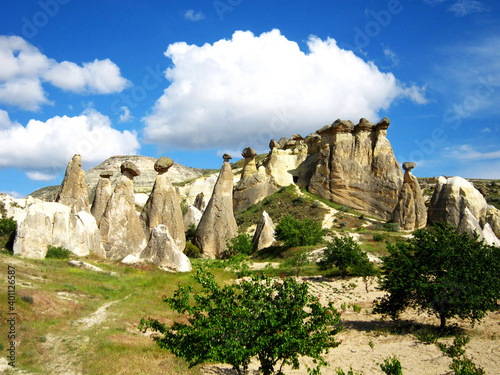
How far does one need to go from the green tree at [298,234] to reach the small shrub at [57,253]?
10.6 m

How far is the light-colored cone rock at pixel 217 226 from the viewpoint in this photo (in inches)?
929

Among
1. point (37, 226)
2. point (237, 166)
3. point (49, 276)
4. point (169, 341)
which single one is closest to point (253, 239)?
point (37, 226)

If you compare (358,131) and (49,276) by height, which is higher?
(358,131)

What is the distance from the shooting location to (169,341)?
5984 mm

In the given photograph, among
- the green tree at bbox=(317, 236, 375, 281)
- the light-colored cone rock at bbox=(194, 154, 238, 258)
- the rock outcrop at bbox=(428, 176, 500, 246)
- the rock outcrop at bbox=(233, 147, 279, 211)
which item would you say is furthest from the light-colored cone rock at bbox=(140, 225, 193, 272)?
the rock outcrop at bbox=(233, 147, 279, 211)

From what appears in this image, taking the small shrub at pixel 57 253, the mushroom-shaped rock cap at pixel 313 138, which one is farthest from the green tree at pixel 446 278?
the mushroom-shaped rock cap at pixel 313 138

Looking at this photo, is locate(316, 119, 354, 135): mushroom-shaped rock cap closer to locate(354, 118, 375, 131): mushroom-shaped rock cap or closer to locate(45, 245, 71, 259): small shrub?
locate(354, 118, 375, 131): mushroom-shaped rock cap

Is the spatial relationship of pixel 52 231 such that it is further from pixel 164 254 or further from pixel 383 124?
pixel 383 124

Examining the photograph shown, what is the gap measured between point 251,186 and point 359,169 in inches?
394

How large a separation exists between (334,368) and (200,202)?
3020cm

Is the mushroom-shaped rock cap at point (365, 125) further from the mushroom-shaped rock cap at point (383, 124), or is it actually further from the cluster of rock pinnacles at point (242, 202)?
the mushroom-shaped rock cap at point (383, 124)

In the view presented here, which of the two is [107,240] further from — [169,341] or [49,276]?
[169,341]

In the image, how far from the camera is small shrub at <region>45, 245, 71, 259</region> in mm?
15508

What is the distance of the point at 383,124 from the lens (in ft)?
115
